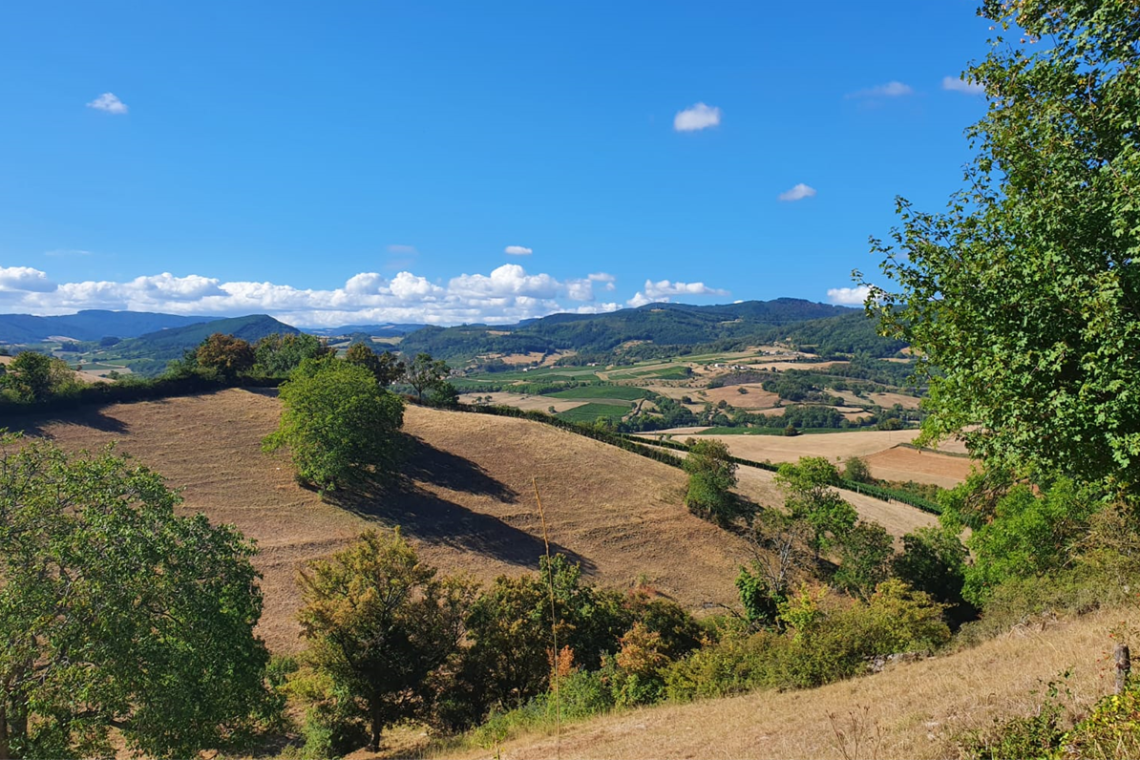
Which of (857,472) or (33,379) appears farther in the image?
(857,472)

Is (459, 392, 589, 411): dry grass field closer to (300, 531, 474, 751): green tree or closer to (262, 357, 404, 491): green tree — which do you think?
(262, 357, 404, 491): green tree

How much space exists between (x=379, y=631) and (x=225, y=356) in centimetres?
5556

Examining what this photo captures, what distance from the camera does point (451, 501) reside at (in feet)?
145

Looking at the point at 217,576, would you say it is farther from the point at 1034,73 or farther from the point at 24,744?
the point at 1034,73

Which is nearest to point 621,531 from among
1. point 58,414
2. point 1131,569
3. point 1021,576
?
point 1021,576

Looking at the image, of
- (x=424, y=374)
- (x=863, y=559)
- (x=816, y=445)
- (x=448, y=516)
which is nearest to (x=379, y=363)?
(x=424, y=374)

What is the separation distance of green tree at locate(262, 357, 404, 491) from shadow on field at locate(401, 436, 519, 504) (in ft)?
11.6

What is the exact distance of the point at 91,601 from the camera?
12523 millimetres

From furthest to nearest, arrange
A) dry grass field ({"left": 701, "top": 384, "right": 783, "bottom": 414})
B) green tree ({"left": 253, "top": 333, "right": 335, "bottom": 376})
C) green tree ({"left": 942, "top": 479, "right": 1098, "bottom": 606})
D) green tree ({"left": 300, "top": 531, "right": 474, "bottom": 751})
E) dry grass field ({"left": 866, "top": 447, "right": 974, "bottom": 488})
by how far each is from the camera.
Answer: dry grass field ({"left": 701, "top": 384, "right": 783, "bottom": 414}) → dry grass field ({"left": 866, "top": 447, "right": 974, "bottom": 488}) → green tree ({"left": 253, "top": 333, "right": 335, "bottom": 376}) → green tree ({"left": 942, "top": 479, "right": 1098, "bottom": 606}) → green tree ({"left": 300, "top": 531, "right": 474, "bottom": 751})

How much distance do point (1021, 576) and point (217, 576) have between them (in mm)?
31375

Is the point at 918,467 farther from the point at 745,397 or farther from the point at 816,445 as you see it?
the point at 745,397

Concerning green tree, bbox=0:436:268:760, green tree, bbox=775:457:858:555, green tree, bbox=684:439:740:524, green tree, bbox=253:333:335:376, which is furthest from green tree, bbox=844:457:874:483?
green tree, bbox=0:436:268:760

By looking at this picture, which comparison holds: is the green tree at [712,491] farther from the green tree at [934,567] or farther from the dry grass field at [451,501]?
the green tree at [934,567]

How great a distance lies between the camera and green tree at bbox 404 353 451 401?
69125mm
